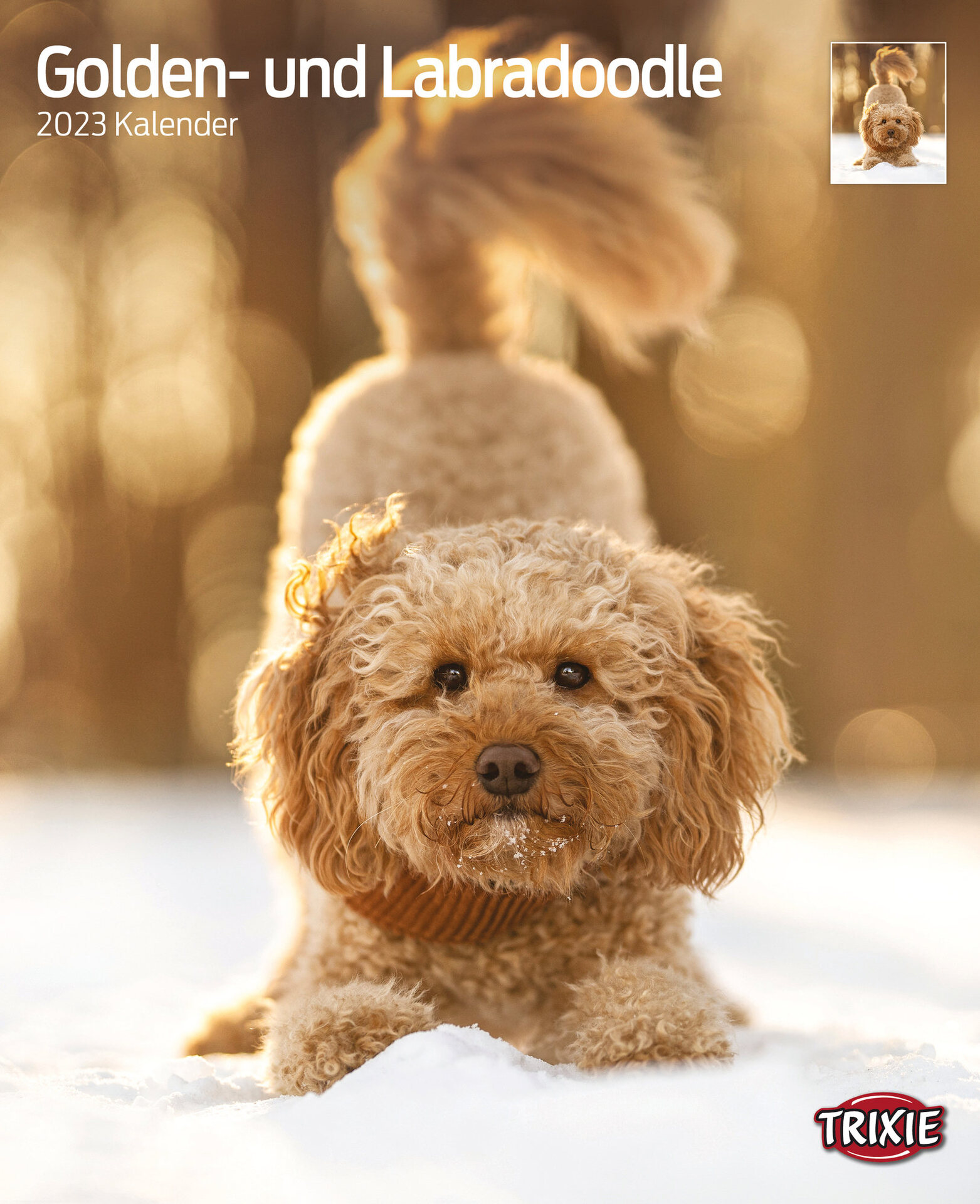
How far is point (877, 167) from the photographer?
2285mm

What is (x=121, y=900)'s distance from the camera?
3465 millimetres

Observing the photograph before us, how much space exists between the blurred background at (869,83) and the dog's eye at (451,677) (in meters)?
1.45

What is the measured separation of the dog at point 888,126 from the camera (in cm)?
227

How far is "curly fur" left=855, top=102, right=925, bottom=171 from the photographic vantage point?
2.26 m

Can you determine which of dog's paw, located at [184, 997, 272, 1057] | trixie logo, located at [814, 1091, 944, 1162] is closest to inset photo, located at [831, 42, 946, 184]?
trixie logo, located at [814, 1091, 944, 1162]

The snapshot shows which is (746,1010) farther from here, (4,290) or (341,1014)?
(4,290)

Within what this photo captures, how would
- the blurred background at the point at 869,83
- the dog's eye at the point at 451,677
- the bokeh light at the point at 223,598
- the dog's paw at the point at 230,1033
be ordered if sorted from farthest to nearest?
1. the bokeh light at the point at 223,598
2. the blurred background at the point at 869,83
3. the dog's paw at the point at 230,1033
4. the dog's eye at the point at 451,677

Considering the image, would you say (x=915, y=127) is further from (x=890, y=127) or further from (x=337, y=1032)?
(x=337, y=1032)

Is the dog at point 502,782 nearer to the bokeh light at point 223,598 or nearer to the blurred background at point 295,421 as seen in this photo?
the blurred background at point 295,421

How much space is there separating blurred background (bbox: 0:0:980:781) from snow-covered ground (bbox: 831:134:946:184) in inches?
85.2

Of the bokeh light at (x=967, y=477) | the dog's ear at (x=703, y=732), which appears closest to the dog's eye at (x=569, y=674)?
the dog's ear at (x=703, y=732)

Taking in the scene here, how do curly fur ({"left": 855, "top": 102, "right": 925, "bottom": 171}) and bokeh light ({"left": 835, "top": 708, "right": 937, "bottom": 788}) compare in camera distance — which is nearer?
curly fur ({"left": 855, "top": 102, "right": 925, "bottom": 171})

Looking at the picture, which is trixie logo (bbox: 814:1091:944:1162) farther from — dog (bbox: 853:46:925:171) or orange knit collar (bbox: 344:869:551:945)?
dog (bbox: 853:46:925:171)

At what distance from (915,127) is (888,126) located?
0.06 m
